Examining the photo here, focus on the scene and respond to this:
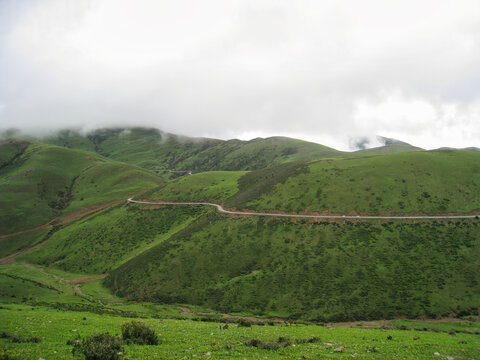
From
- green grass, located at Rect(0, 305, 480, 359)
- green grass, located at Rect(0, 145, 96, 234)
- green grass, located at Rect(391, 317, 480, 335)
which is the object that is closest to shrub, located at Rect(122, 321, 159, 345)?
green grass, located at Rect(0, 305, 480, 359)

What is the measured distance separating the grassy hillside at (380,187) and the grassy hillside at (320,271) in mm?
9499

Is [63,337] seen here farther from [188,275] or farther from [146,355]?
[188,275]

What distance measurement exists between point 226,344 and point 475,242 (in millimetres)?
64520

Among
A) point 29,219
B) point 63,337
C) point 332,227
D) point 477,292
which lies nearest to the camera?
point 63,337

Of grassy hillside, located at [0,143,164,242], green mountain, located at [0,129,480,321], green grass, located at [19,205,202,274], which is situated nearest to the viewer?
green mountain, located at [0,129,480,321]

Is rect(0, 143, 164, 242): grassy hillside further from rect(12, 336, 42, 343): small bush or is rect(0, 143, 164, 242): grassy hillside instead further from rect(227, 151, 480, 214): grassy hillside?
rect(12, 336, 42, 343): small bush

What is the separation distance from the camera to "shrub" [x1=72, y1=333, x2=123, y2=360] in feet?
43.4

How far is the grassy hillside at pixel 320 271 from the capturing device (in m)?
45.6

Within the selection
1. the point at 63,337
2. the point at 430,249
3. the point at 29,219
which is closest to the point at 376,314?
the point at 430,249

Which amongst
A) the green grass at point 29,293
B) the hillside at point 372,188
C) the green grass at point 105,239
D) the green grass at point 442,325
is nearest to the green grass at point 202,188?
the hillside at point 372,188

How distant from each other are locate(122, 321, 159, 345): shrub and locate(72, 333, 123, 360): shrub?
2.31 metres

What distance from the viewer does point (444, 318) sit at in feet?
134

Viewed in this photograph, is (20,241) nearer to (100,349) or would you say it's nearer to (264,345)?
(100,349)

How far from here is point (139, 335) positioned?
18484 millimetres
